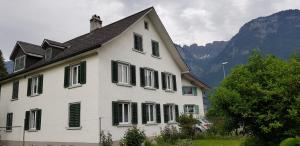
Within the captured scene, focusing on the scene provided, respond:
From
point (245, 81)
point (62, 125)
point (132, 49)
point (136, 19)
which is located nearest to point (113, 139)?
point (62, 125)

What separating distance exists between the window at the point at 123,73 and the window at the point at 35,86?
262 inches

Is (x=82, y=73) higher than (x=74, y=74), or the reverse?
(x=74, y=74)

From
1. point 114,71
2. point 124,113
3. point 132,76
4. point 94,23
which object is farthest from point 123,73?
point 94,23

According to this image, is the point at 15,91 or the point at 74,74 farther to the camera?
the point at 15,91

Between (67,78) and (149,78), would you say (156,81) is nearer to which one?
(149,78)

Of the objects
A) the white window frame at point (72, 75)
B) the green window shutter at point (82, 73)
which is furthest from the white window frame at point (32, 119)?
the green window shutter at point (82, 73)

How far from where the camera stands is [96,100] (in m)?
16.9

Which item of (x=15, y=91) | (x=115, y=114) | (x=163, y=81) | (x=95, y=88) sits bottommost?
(x=115, y=114)

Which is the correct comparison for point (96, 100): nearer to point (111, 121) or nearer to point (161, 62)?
point (111, 121)

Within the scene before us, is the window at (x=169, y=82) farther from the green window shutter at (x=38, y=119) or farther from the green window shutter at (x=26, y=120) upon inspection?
the green window shutter at (x=26, y=120)

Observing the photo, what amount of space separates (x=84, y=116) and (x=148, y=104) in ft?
17.7

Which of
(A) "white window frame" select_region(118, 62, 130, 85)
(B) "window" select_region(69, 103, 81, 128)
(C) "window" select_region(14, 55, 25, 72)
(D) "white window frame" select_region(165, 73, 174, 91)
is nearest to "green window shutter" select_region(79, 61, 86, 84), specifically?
(B) "window" select_region(69, 103, 81, 128)

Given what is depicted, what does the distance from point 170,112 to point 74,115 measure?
879cm

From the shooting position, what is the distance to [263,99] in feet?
28.6
